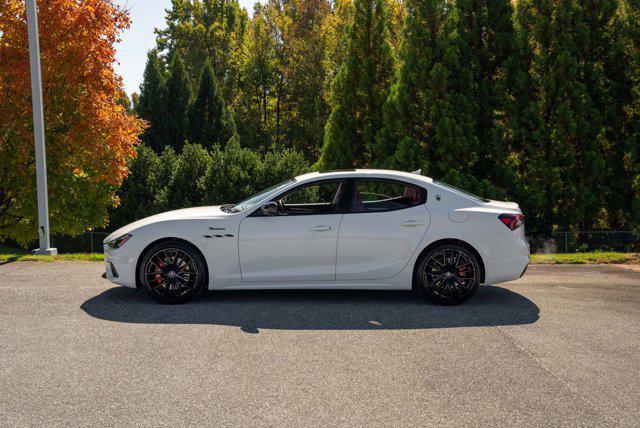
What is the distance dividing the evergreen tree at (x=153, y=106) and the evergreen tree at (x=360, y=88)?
56.6 feet

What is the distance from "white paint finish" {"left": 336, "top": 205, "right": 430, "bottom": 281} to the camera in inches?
297

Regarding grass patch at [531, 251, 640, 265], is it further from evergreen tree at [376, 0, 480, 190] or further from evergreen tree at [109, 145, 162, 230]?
evergreen tree at [109, 145, 162, 230]

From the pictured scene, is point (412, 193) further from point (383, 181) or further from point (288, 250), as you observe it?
point (288, 250)

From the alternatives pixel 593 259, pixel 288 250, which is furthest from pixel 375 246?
pixel 593 259

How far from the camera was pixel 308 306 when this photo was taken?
7.55 metres

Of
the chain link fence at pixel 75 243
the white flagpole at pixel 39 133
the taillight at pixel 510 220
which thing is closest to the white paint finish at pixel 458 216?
the taillight at pixel 510 220

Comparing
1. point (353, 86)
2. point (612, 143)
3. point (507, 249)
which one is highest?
point (353, 86)

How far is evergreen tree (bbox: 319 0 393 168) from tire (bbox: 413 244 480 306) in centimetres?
1232

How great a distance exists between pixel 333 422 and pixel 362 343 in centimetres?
186

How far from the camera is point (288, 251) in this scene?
7500 millimetres

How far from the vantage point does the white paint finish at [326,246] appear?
7504mm

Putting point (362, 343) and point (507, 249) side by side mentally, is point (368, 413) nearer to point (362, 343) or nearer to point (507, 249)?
point (362, 343)

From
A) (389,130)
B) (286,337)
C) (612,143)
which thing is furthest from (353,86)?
(286,337)

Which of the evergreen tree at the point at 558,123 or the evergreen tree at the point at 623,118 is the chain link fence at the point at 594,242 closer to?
the evergreen tree at the point at 558,123
